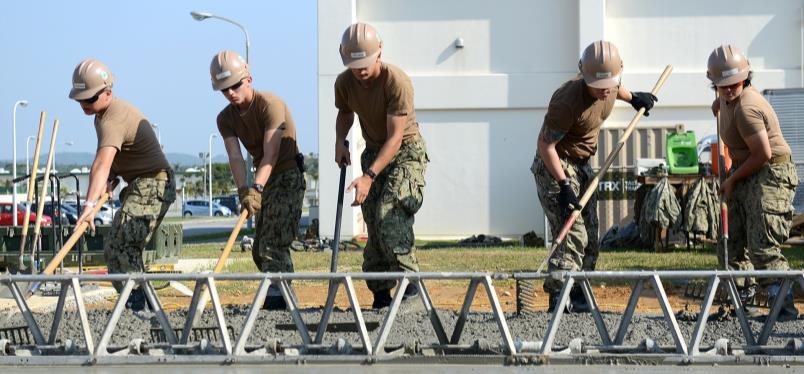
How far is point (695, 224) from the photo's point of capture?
63.6ft

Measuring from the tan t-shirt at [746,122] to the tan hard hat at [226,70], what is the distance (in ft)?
11.9

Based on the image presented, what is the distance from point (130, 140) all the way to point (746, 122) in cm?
457

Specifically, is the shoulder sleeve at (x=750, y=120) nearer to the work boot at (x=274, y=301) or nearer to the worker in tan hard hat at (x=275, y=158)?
the worker in tan hard hat at (x=275, y=158)

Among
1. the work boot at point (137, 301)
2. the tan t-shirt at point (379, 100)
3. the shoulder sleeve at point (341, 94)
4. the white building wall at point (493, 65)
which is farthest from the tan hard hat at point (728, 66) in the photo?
the white building wall at point (493, 65)

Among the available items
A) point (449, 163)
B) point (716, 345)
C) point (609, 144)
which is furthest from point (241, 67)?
point (449, 163)

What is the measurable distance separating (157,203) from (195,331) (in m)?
1.31

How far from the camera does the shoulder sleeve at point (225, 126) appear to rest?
384 inches

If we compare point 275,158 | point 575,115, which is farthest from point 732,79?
point 275,158

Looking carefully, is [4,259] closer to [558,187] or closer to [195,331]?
[195,331]

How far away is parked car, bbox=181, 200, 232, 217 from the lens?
78750mm

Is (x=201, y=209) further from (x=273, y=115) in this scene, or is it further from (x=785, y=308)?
(x=785, y=308)

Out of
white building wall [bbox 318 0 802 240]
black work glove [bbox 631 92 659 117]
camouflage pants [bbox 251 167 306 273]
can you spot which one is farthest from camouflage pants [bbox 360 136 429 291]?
white building wall [bbox 318 0 802 240]

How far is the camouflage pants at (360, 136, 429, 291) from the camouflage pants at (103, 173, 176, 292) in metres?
1.61

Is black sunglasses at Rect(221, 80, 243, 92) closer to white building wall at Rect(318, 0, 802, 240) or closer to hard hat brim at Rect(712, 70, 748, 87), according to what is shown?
hard hat brim at Rect(712, 70, 748, 87)
